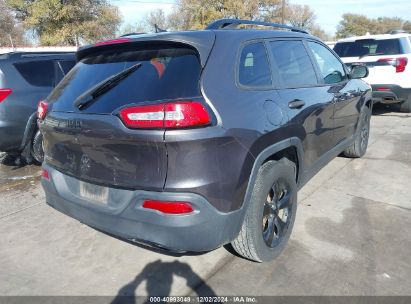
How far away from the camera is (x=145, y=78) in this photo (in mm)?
2430

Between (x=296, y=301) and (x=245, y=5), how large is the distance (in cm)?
4110

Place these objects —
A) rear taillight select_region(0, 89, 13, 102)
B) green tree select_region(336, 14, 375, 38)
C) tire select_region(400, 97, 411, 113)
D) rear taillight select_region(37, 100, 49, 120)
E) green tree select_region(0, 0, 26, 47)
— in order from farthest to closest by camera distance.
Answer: green tree select_region(336, 14, 375, 38) < green tree select_region(0, 0, 26, 47) < tire select_region(400, 97, 411, 113) < rear taillight select_region(0, 89, 13, 102) < rear taillight select_region(37, 100, 49, 120)

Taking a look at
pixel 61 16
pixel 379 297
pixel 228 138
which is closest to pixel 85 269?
pixel 228 138

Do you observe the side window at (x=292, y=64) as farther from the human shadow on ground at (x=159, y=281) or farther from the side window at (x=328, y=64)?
the human shadow on ground at (x=159, y=281)

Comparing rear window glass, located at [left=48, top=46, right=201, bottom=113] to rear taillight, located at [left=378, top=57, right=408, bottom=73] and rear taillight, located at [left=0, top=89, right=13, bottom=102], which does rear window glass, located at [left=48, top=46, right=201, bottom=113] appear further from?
rear taillight, located at [left=378, top=57, right=408, bottom=73]

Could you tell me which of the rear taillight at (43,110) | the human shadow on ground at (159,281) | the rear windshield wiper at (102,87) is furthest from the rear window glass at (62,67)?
the human shadow on ground at (159,281)

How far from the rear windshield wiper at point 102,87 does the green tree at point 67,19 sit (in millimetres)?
29068

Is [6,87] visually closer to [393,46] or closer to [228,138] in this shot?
[228,138]

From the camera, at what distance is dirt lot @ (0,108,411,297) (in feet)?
8.99

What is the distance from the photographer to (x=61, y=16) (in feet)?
93.4

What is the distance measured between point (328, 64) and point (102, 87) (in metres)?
2.71

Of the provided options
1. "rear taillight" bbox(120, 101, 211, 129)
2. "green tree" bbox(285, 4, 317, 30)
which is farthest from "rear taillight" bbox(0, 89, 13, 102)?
"green tree" bbox(285, 4, 317, 30)

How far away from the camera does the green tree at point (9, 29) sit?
1427 inches

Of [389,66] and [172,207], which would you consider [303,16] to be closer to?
[389,66]
